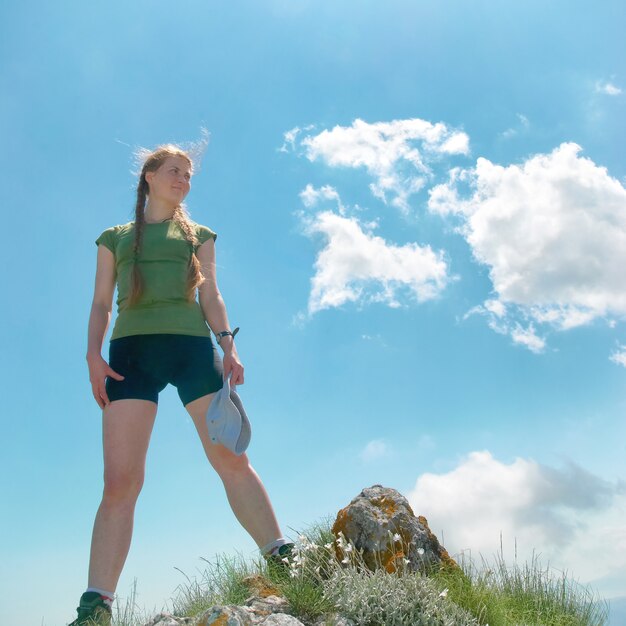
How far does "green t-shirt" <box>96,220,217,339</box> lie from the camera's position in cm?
557

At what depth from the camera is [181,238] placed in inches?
232

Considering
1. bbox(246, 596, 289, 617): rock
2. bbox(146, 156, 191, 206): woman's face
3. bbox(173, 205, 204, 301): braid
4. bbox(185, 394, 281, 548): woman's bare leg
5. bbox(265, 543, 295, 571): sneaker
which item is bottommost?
bbox(246, 596, 289, 617): rock

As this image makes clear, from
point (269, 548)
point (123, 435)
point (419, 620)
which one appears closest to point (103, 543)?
point (123, 435)

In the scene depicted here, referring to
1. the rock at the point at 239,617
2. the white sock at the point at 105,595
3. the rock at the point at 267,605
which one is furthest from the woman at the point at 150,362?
the rock at the point at 239,617

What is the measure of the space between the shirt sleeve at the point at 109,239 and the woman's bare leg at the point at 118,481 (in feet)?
4.47

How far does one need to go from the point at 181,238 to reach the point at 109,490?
80.2 inches

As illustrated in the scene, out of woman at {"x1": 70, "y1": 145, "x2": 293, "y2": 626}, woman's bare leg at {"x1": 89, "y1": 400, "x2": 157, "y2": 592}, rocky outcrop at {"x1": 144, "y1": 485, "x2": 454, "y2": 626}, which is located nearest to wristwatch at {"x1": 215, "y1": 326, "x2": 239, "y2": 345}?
woman at {"x1": 70, "y1": 145, "x2": 293, "y2": 626}

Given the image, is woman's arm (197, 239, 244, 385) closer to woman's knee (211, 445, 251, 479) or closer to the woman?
the woman

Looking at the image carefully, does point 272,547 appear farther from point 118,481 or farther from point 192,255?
point 192,255

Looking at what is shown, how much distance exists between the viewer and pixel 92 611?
193 inches

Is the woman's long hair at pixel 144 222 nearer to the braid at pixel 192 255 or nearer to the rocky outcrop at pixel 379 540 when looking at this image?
the braid at pixel 192 255

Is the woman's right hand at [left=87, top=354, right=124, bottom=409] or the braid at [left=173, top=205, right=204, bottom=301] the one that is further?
the braid at [left=173, top=205, right=204, bottom=301]

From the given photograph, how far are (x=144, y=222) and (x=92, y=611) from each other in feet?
9.74

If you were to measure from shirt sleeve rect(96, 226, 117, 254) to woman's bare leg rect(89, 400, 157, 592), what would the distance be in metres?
1.36
